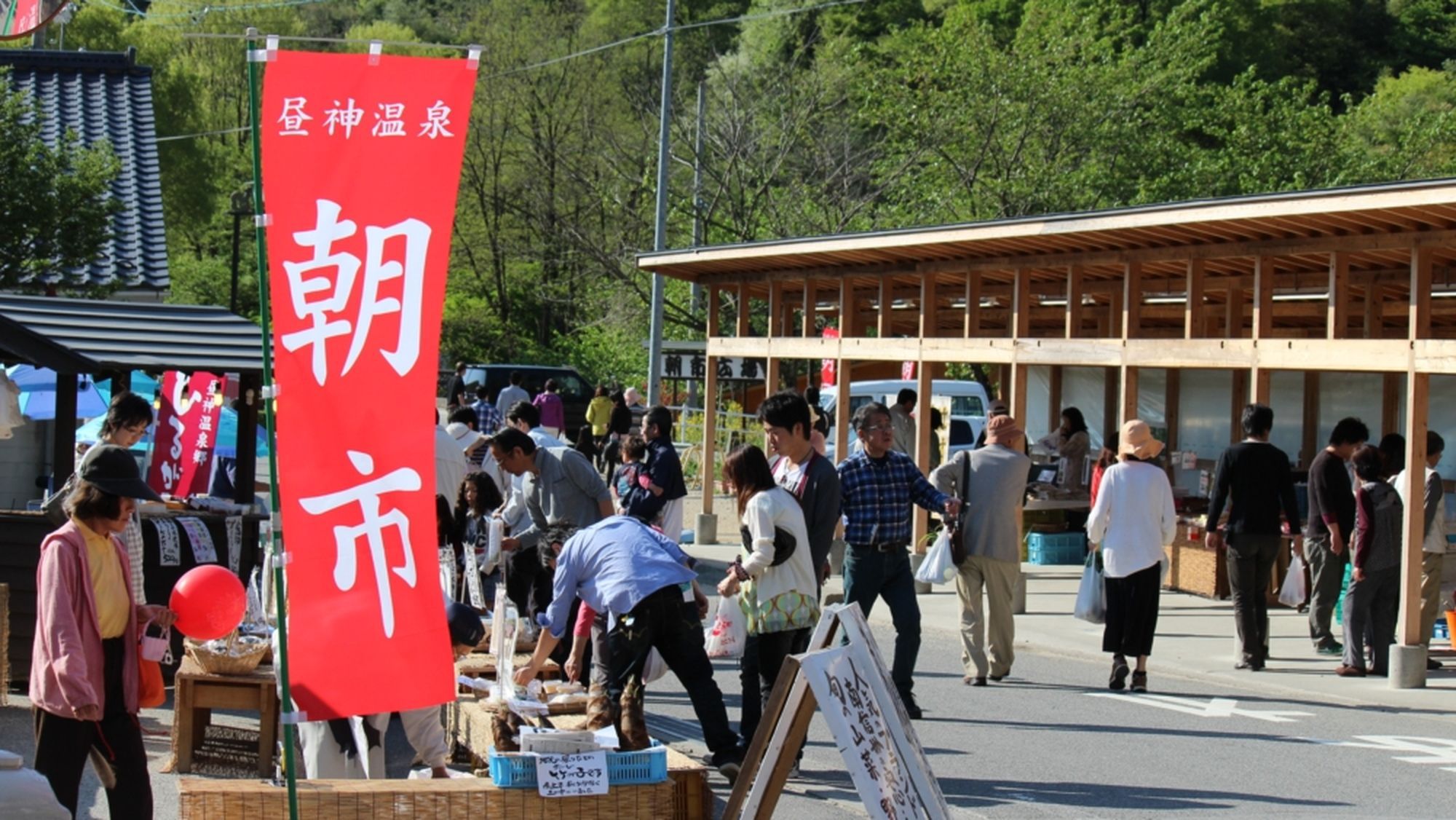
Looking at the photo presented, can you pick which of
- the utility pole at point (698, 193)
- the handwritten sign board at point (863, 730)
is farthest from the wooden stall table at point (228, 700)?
the utility pole at point (698, 193)

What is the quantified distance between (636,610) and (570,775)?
1310mm

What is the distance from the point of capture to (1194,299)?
13570mm

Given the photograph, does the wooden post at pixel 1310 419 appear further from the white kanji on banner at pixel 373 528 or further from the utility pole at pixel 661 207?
the white kanji on banner at pixel 373 528

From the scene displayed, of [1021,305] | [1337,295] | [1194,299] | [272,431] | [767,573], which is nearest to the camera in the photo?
[272,431]

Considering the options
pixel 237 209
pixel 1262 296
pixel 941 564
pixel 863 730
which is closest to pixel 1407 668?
pixel 1262 296

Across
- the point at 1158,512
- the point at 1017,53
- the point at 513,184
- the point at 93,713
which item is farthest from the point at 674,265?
the point at 513,184

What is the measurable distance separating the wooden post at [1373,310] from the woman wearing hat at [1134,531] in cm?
722

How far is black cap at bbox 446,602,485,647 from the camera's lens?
24.8 feet

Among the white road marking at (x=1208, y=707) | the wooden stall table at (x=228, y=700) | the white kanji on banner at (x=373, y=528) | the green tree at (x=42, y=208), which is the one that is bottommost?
the white road marking at (x=1208, y=707)

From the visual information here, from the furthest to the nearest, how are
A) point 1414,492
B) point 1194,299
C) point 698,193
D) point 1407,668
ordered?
point 698,193, point 1194,299, point 1407,668, point 1414,492

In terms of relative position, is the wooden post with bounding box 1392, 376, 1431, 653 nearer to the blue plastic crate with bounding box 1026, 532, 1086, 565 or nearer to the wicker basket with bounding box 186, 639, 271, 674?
the blue plastic crate with bounding box 1026, 532, 1086, 565

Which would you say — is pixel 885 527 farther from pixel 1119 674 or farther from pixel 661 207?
pixel 661 207

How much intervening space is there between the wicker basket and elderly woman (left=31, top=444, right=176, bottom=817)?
1.86m

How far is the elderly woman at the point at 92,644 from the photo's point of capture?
5.62 m
